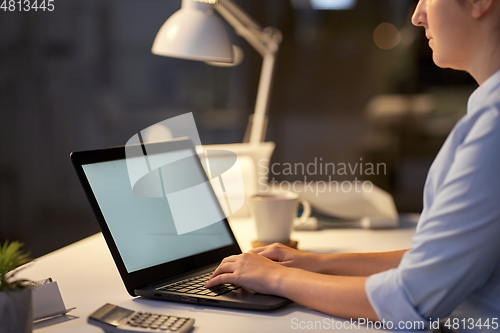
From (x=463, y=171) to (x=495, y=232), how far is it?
8 centimetres

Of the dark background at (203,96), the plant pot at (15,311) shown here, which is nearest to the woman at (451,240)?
the plant pot at (15,311)

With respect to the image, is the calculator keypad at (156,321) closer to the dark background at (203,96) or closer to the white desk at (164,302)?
the white desk at (164,302)

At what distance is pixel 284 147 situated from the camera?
3.09 metres

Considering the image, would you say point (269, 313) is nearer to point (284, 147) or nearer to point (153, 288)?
point (153, 288)

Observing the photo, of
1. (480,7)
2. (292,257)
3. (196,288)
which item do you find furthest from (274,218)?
(480,7)

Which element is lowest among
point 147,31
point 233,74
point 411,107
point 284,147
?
point 284,147

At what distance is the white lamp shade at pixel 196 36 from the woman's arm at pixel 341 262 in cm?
49

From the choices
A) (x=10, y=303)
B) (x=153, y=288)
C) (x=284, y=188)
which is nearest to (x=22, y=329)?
(x=10, y=303)

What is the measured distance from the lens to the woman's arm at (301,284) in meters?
0.57

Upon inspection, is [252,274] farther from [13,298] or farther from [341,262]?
[13,298]

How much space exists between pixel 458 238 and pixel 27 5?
2870 mm

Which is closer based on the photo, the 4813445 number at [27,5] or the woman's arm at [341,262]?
the woman's arm at [341,262]

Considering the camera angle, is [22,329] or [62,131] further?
[62,131]

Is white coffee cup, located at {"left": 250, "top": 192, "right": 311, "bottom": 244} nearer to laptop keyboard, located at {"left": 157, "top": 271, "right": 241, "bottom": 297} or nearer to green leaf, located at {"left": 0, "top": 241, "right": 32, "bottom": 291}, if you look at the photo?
laptop keyboard, located at {"left": 157, "top": 271, "right": 241, "bottom": 297}
